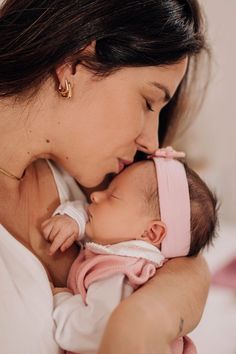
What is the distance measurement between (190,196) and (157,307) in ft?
1.05

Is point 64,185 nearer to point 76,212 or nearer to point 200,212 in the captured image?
point 76,212

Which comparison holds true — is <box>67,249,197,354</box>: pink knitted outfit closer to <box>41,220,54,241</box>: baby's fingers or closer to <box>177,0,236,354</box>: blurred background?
<box>41,220,54,241</box>: baby's fingers

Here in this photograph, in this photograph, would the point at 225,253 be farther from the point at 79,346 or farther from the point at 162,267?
the point at 79,346

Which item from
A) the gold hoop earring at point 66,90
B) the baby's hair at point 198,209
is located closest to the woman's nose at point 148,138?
the baby's hair at point 198,209

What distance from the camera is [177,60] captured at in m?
1.19

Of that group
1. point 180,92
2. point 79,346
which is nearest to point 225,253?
point 180,92

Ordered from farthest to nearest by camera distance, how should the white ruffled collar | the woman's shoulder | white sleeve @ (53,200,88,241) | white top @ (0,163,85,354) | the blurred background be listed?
the blurred background
the woman's shoulder
white sleeve @ (53,200,88,241)
the white ruffled collar
white top @ (0,163,85,354)

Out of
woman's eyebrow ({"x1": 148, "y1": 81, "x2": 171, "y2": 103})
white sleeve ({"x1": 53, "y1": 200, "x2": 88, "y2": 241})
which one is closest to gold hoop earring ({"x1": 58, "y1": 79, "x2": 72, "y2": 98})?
woman's eyebrow ({"x1": 148, "y1": 81, "x2": 171, "y2": 103})

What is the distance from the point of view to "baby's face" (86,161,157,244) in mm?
1156

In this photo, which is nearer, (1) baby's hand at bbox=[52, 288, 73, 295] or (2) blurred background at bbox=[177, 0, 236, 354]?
(1) baby's hand at bbox=[52, 288, 73, 295]

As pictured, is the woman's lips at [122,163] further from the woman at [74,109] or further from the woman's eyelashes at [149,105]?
the woman's eyelashes at [149,105]

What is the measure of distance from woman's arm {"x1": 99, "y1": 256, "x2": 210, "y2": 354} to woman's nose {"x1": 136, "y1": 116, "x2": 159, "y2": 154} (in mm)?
272

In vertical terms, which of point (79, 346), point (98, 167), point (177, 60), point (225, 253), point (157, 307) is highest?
point (177, 60)

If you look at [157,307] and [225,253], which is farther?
[225,253]
